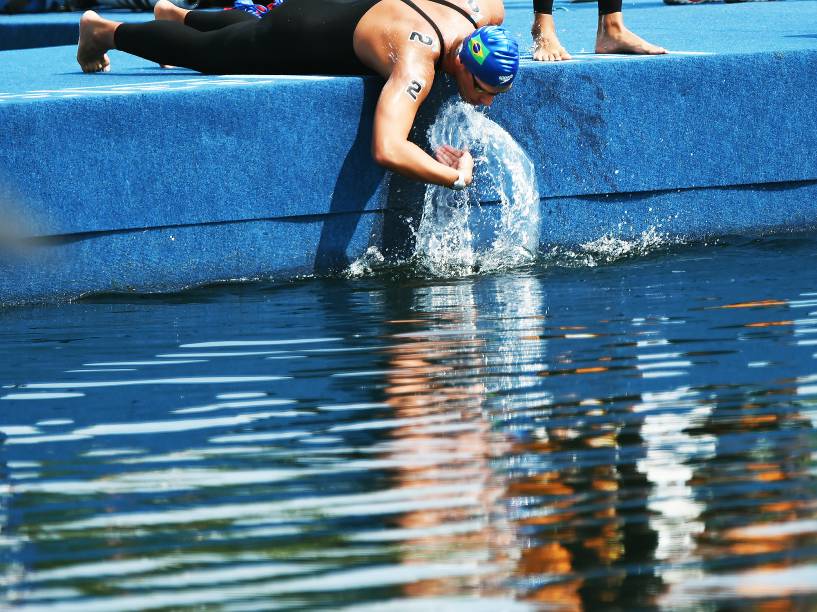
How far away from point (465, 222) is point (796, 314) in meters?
1.54

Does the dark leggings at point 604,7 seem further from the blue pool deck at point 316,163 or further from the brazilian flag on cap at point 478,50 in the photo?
the brazilian flag on cap at point 478,50

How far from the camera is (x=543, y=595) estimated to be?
213 centimetres

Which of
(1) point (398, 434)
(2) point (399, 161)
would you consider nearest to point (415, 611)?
(1) point (398, 434)

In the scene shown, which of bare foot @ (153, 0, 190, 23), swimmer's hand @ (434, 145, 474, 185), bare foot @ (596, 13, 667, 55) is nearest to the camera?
swimmer's hand @ (434, 145, 474, 185)

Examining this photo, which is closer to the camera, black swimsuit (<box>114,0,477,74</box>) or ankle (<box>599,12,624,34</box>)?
black swimsuit (<box>114,0,477,74</box>)

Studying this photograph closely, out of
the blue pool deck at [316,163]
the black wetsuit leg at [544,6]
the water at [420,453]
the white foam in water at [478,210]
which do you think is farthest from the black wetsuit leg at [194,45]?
the water at [420,453]

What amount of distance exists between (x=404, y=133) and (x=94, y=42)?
60.7 inches

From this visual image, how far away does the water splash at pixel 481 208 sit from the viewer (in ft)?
17.7

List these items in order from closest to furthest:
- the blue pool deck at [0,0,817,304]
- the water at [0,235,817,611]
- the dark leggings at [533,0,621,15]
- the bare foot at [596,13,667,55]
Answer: the water at [0,235,817,611]
the blue pool deck at [0,0,817,304]
the dark leggings at [533,0,621,15]
the bare foot at [596,13,667,55]

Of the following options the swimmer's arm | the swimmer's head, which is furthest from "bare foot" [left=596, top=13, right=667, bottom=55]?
the swimmer's arm

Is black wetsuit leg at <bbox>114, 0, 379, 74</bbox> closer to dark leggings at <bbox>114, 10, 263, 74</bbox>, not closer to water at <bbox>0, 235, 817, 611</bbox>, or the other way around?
dark leggings at <bbox>114, 10, 263, 74</bbox>

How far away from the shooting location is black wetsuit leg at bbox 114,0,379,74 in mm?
5379

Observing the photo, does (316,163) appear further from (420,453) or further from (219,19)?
A: (420,453)

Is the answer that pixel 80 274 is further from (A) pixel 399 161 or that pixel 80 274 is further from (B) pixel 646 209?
(B) pixel 646 209
